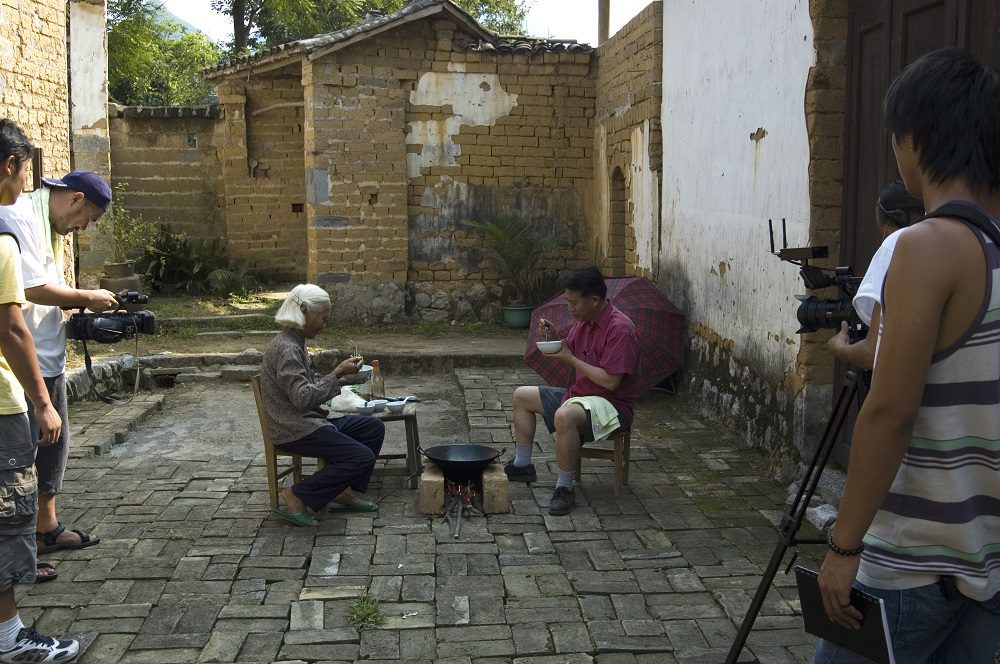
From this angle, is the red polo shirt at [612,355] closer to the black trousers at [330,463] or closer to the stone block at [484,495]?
the stone block at [484,495]

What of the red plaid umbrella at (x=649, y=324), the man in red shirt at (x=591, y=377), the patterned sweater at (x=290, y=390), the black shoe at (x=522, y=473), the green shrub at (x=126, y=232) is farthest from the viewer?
the green shrub at (x=126, y=232)

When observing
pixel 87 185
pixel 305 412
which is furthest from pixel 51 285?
pixel 305 412

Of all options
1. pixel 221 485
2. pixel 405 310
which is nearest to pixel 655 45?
pixel 405 310

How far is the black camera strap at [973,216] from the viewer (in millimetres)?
1827

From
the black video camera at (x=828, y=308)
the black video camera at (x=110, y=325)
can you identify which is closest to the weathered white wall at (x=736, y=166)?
the black video camera at (x=828, y=308)

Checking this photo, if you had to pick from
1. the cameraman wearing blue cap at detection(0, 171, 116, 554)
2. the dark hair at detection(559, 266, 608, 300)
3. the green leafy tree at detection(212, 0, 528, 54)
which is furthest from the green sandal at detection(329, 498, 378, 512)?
the green leafy tree at detection(212, 0, 528, 54)

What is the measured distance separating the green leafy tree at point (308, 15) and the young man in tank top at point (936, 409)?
2418 centimetres

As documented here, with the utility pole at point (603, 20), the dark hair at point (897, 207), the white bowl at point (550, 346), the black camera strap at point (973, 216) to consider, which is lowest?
the white bowl at point (550, 346)

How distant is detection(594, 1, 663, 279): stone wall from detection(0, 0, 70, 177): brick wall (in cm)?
578

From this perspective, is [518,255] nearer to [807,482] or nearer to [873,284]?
[807,482]

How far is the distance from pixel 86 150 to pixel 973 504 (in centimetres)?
1291

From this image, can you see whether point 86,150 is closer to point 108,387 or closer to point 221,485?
point 108,387

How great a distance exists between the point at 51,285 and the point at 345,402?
1.93 m

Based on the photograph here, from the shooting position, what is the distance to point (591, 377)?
221 inches
